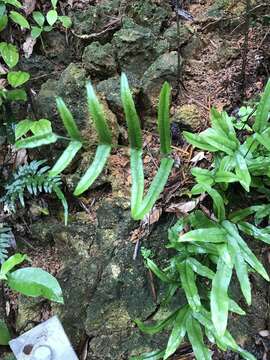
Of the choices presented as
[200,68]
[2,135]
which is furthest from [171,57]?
[2,135]

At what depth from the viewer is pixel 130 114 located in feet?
5.73

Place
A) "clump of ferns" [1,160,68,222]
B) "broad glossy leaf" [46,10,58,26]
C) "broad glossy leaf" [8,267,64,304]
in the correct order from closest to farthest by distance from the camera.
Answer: "broad glossy leaf" [8,267,64,304], "clump of ferns" [1,160,68,222], "broad glossy leaf" [46,10,58,26]

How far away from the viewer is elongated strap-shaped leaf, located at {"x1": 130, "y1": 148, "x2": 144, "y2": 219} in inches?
69.0

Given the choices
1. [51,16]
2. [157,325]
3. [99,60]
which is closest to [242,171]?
[157,325]

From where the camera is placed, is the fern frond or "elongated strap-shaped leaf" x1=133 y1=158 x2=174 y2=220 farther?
the fern frond

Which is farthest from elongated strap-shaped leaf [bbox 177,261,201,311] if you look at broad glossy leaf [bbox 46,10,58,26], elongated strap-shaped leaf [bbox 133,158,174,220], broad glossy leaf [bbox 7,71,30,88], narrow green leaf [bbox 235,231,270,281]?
broad glossy leaf [bbox 46,10,58,26]

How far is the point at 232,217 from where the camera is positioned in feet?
7.04

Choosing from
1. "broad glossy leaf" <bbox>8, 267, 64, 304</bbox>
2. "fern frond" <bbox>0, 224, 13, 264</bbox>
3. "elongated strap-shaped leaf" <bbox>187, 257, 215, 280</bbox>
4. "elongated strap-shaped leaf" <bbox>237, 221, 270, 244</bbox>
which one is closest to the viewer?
"broad glossy leaf" <bbox>8, 267, 64, 304</bbox>

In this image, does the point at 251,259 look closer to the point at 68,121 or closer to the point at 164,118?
the point at 164,118

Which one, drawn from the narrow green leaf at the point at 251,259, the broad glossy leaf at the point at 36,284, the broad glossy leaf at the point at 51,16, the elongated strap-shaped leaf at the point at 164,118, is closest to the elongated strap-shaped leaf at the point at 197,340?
the narrow green leaf at the point at 251,259

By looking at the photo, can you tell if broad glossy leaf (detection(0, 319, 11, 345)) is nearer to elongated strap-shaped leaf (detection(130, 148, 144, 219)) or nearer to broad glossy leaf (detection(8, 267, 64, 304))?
broad glossy leaf (detection(8, 267, 64, 304))

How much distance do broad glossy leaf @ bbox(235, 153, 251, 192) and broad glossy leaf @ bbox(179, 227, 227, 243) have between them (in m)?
0.23

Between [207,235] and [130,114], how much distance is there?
2.01 ft

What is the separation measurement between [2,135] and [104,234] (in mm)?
801
